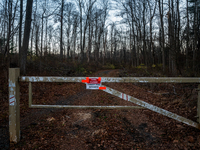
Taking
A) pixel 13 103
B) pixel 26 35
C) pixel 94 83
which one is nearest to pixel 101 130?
pixel 94 83

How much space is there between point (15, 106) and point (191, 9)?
1953cm

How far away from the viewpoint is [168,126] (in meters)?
3.40

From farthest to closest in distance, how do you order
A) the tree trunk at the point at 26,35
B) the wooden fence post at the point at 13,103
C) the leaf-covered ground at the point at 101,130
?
the tree trunk at the point at 26,35 → the leaf-covered ground at the point at 101,130 → the wooden fence post at the point at 13,103

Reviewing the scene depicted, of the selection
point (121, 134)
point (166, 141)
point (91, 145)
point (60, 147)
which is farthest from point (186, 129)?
point (60, 147)

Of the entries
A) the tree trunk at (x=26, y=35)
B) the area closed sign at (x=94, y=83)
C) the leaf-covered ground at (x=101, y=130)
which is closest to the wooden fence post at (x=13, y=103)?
the leaf-covered ground at (x=101, y=130)

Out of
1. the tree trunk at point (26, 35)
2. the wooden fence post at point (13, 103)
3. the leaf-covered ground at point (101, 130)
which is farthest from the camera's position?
the tree trunk at point (26, 35)

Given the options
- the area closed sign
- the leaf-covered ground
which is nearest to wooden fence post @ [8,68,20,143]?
the leaf-covered ground

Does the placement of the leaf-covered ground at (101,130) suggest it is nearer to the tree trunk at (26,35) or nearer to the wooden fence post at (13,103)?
the wooden fence post at (13,103)

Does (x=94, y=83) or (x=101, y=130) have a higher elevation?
(x=94, y=83)

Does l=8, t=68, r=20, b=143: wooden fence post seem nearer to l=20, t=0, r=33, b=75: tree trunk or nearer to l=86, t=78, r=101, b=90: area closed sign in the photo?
l=86, t=78, r=101, b=90: area closed sign

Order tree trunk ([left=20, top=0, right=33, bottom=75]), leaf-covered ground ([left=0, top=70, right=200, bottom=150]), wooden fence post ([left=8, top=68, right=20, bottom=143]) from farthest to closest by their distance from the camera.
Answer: tree trunk ([left=20, top=0, right=33, bottom=75]) → leaf-covered ground ([left=0, top=70, right=200, bottom=150]) → wooden fence post ([left=8, top=68, right=20, bottom=143])

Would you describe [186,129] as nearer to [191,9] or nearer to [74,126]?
[74,126]

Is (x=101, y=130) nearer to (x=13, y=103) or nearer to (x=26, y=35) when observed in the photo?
(x=13, y=103)

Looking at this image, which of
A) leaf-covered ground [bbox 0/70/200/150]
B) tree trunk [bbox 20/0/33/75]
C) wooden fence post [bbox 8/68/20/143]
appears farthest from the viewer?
tree trunk [bbox 20/0/33/75]
